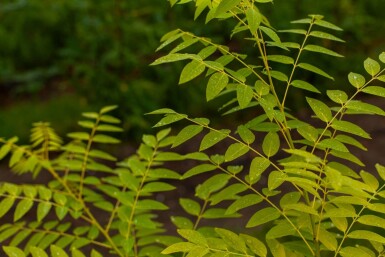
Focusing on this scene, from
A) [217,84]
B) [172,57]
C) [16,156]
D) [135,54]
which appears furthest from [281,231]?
[135,54]

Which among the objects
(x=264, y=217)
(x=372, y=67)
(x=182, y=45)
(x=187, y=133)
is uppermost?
(x=182, y=45)

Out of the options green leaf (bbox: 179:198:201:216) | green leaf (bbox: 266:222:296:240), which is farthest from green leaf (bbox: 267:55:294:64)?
green leaf (bbox: 179:198:201:216)

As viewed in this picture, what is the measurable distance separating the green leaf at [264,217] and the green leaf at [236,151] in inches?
6.8

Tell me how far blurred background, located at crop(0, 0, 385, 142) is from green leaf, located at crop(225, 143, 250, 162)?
3.50 metres

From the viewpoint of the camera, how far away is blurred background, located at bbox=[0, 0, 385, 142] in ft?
18.8

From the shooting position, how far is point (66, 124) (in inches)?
244

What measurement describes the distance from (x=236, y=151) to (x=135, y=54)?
4.24m

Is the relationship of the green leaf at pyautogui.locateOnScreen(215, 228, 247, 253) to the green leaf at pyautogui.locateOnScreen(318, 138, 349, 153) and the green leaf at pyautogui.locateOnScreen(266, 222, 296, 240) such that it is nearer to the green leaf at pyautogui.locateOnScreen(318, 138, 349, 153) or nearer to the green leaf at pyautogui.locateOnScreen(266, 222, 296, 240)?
the green leaf at pyautogui.locateOnScreen(266, 222, 296, 240)

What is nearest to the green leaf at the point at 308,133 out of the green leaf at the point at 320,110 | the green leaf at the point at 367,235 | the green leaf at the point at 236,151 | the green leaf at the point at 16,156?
the green leaf at the point at 320,110

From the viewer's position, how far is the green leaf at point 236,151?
5.72 ft

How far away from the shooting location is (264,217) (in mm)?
1820

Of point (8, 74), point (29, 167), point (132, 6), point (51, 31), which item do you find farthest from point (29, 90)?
point (29, 167)

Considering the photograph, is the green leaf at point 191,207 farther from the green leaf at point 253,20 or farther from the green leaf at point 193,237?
the green leaf at point 253,20

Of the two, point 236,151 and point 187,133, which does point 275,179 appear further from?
point 187,133
